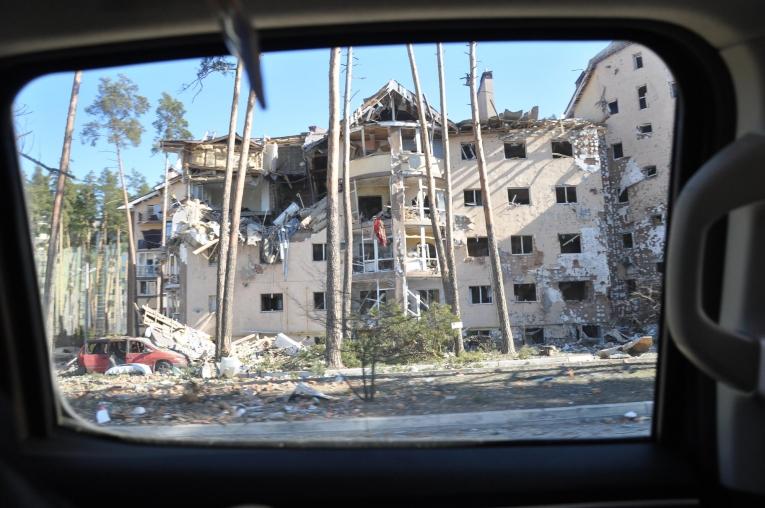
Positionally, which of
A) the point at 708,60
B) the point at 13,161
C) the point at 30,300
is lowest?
the point at 30,300

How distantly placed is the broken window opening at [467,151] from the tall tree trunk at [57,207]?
1035 cm

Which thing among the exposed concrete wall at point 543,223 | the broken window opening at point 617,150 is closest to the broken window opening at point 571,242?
the exposed concrete wall at point 543,223

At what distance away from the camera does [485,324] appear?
14008 mm

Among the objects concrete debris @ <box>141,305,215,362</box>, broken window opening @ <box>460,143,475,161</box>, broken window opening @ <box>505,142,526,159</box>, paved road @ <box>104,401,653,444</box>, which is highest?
broken window opening @ <box>460,143,475,161</box>

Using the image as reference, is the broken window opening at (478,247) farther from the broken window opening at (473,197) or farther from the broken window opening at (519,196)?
the broken window opening at (519,196)

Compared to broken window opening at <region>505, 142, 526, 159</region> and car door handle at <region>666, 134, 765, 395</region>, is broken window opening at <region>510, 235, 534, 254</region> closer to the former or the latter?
broken window opening at <region>505, 142, 526, 159</region>

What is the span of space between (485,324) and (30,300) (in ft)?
41.5

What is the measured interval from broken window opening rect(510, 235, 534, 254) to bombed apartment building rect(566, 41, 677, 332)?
381 cm

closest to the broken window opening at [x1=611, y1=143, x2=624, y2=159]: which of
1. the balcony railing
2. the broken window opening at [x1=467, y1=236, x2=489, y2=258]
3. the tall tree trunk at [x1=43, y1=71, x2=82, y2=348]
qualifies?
the broken window opening at [x1=467, y1=236, x2=489, y2=258]

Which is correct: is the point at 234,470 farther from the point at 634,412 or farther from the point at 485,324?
the point at 485,324

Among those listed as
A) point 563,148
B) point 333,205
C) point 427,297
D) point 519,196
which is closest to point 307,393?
point 563,148

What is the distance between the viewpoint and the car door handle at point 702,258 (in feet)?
4.80

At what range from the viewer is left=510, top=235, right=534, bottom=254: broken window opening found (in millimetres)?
12711

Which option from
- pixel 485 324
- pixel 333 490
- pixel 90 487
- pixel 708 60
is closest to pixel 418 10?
pixel 708 60
